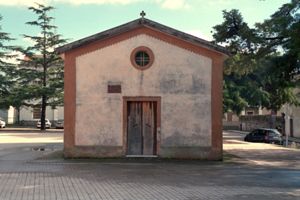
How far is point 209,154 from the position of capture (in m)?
22.8

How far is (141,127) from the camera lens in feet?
76.7

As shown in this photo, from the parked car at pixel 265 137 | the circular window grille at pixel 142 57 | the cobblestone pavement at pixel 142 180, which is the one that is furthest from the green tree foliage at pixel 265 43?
the parked car at pixel 265 137

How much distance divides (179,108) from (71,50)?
207 inches

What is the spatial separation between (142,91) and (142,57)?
4.89 ft

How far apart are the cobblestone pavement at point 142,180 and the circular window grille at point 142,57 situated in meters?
4.21

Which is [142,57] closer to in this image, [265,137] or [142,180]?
[142,180]

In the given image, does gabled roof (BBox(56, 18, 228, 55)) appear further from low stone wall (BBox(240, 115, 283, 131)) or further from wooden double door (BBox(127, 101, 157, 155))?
low stone wall (BBox(240, 115, 283, 131))

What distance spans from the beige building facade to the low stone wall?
Result: 43.6 m

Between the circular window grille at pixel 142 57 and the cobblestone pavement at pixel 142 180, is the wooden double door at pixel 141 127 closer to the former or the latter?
the cobblestone pavement at pixel 142 180

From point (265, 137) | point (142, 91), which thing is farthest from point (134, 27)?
point (265, 137)

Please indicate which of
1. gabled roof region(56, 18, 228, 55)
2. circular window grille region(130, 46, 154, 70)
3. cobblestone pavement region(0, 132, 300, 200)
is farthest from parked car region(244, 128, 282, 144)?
circular window grille region(130, 46, 154, 70)

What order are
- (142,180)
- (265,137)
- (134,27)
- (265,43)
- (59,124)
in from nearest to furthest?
(142,180) → (134,27) → (265,43) → (265,137) → (59,124)

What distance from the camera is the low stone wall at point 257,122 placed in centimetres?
6769

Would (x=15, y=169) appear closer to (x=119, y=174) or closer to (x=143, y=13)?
(x=119, y=174)
